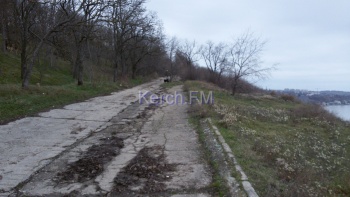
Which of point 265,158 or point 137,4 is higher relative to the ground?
point 137,4

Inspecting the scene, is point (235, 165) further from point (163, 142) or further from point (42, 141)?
point (42, 141)

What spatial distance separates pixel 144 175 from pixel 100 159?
1.27 metres

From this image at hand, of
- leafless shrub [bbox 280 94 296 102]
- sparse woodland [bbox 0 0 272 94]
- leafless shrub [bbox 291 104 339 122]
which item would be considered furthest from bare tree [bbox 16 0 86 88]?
leafless shrub [bbox 280 94 296 102]

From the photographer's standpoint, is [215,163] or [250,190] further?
[215,163]

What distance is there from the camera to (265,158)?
6043mm

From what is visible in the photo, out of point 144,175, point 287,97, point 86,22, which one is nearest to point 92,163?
point 144,175

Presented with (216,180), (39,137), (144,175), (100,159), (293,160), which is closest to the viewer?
(216,180)

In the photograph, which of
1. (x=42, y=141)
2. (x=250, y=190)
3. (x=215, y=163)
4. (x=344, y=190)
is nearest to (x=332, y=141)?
(x=344, y=190)

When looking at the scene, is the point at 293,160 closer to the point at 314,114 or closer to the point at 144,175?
the point at 144,175

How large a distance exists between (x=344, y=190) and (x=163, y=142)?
3.96 m

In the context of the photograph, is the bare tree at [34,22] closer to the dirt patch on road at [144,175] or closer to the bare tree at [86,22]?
the bare tree at [86,22]

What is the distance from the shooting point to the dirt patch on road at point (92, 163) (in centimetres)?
→ 491

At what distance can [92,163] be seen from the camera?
5621 millimetres

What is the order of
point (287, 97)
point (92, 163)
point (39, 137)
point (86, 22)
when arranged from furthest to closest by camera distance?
point (287, 97), point (86, 22), point (39, 137), point (92, 163)
